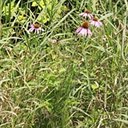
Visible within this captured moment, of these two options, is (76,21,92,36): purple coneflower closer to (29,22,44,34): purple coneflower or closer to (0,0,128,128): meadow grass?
(0,0,128,128): meadow grass

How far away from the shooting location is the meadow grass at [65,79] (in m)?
2.26

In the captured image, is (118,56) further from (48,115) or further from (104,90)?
(48,115)

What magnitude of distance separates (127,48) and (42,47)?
0.42 m

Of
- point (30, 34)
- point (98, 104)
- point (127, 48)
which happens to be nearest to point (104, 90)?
point (98, 104)

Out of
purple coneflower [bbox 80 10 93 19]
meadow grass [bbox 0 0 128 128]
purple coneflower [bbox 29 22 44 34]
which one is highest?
purple coneflower [bbox 80 10 93 19]

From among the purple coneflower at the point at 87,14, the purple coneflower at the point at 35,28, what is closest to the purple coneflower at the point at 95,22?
the purple coneflower at the point at 87,14

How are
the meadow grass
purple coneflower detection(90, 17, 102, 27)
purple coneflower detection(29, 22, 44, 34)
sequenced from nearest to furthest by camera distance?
the meadow grass → purple coneflower detection(90, 17, 102, 27) → purple coneflower detection(29, 22, 44, 34)

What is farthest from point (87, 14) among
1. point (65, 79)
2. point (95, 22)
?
point (65, 79)

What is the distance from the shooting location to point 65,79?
2297mm

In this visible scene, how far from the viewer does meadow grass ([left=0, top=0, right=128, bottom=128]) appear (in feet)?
7.42

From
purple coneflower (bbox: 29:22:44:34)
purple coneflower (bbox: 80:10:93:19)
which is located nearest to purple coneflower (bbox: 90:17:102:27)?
purple coneflower (bbox: 80:10:93:19)

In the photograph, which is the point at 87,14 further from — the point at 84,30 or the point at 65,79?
the point at 65,79

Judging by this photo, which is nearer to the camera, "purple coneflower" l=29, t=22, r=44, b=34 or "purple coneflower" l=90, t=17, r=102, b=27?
"purple coneflower" l=90, t=17, r=102, b=27

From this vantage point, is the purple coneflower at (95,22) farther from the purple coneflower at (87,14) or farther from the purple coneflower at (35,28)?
the purple coneflower at (35,28)
